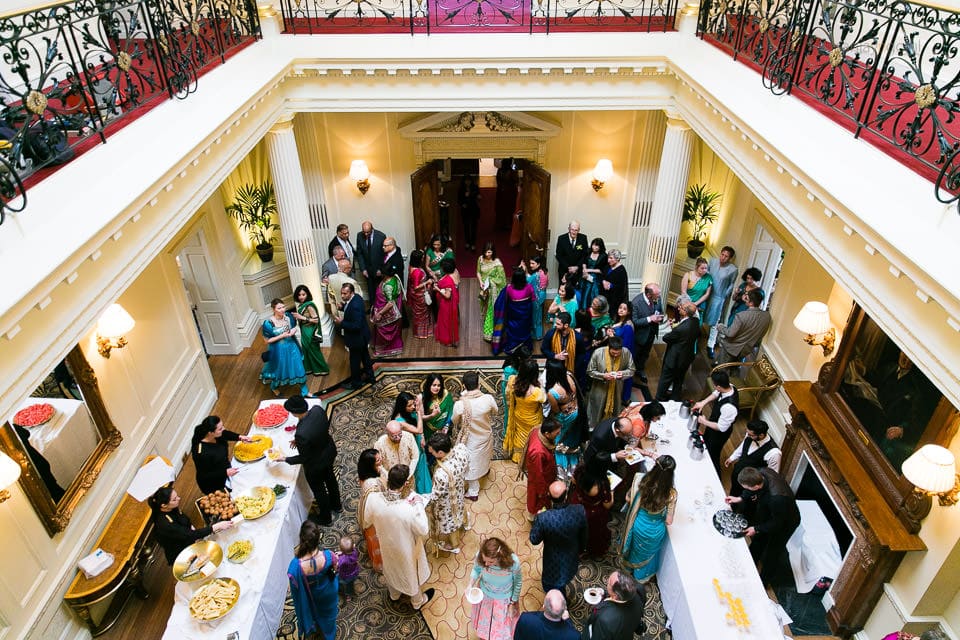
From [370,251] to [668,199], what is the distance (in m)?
4.40

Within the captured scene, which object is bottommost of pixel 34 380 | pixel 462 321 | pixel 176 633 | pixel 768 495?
pixel 462 321

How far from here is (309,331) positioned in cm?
806

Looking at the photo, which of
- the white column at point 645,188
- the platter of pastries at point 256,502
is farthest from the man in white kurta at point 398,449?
the white column at point 645,188

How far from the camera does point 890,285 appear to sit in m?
3.57

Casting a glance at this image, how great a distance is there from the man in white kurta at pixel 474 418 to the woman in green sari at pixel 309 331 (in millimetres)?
2791

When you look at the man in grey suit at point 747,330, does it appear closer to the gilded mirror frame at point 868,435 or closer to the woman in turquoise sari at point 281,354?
the gilded mirror frame at point 868,435

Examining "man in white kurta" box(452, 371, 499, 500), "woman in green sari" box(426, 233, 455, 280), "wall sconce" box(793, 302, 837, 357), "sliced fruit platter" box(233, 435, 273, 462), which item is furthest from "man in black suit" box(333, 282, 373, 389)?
"wall sconce" box(793, 302, 837, 357)

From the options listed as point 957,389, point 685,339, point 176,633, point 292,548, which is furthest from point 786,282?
point 176,633

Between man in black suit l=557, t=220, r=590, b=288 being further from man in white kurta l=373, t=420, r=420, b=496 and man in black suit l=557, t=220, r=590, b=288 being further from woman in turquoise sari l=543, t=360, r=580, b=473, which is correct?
man in white kurta l=373, t=420, r=420, b=496

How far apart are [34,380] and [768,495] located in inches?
203

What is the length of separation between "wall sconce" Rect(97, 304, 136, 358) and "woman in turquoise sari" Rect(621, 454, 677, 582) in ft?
16.2

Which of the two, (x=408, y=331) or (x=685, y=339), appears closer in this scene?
(x=685, y=339)

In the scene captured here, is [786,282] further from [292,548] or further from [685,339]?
[292,548]

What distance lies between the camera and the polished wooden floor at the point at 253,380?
581cm
